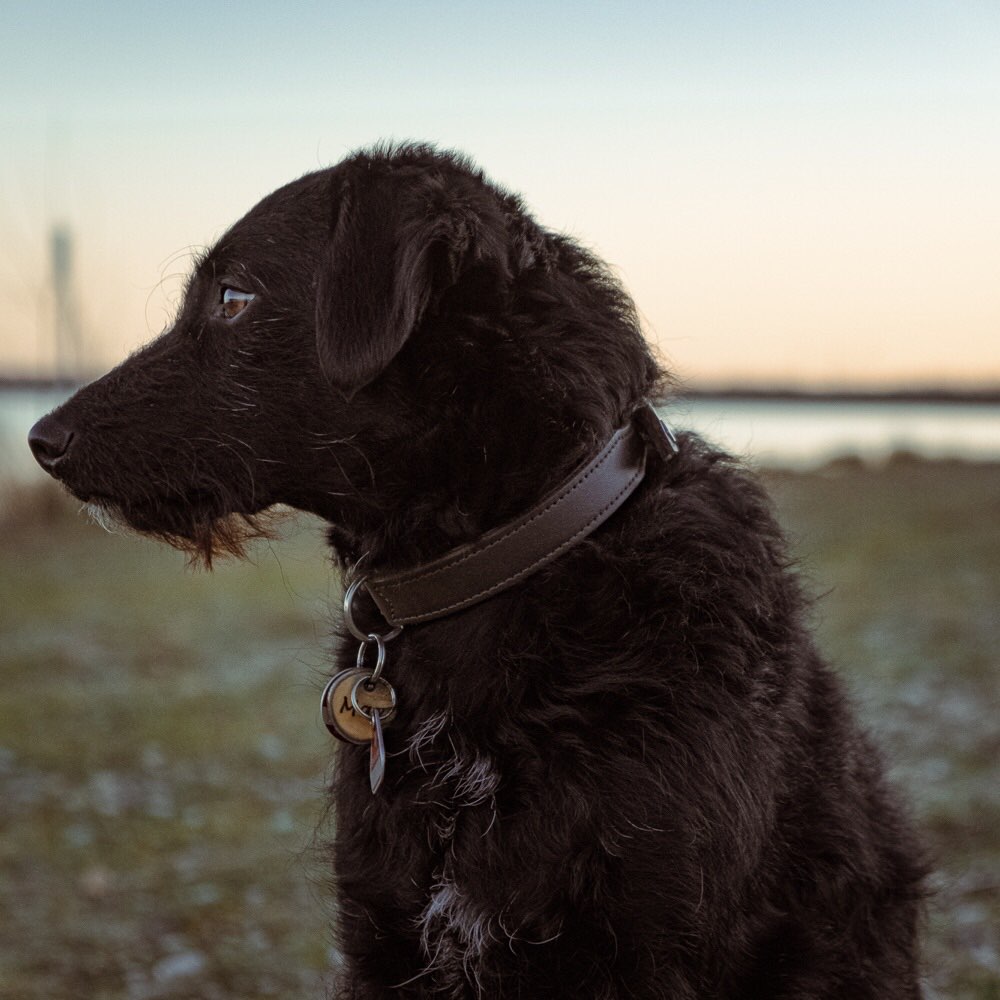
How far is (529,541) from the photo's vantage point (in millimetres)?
2512

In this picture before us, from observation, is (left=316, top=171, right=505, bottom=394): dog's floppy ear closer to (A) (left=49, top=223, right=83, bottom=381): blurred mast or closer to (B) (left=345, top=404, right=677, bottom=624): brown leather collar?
(B) (left=345, top=404, right=677, bottom=624): brown leather collar

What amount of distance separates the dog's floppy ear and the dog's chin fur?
62 cm

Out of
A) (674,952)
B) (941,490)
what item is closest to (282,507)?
(674,952)

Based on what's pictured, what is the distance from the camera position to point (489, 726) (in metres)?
2.47

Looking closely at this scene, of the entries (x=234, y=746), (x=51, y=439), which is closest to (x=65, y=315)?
(x=234, y=746)

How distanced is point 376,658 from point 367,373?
2.23 ft

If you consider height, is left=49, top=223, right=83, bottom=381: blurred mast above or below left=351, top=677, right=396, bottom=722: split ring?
below

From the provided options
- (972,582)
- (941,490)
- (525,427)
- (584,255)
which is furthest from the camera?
(941,490)

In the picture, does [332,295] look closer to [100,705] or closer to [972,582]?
[100,705]

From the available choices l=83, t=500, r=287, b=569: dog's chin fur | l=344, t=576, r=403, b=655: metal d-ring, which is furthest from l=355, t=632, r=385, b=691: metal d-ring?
l=83, t=500, r=287, b=569: dog's chin fur

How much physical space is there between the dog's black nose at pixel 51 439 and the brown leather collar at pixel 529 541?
2.94 ft

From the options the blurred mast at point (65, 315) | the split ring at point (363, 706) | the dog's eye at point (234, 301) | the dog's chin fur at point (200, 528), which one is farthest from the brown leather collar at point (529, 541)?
the blurred mast at point (65, 315)

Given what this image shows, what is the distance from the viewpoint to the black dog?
2.38m

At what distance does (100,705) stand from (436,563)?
17.5 feet
